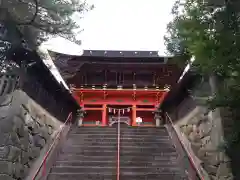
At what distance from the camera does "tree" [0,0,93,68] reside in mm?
4714

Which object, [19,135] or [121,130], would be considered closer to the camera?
[19,135]

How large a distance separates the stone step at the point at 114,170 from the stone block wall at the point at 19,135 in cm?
79

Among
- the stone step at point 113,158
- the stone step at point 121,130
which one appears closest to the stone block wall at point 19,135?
the stone step at point 113,158

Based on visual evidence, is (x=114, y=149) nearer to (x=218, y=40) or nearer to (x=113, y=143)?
(x=113, y=143)

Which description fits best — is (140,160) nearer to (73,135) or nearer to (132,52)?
(73,135)

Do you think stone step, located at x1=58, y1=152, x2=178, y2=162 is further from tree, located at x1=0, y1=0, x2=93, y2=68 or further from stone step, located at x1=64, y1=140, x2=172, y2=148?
tree, located at x1=0, y1=0, x2=93, y2=68

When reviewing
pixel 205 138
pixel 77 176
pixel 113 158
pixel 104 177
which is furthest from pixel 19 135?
pixel 205 138

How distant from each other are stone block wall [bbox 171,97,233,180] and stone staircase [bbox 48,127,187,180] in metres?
0.59

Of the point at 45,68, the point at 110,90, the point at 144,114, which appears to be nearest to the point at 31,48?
the point at 45,68

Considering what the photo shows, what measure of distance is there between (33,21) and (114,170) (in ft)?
13.0

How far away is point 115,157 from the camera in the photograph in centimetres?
702

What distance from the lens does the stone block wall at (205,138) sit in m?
5.44

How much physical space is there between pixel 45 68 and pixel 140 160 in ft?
11.9

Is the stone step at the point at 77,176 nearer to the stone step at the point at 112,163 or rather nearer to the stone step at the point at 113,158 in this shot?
the stone step at the point at 112,163
